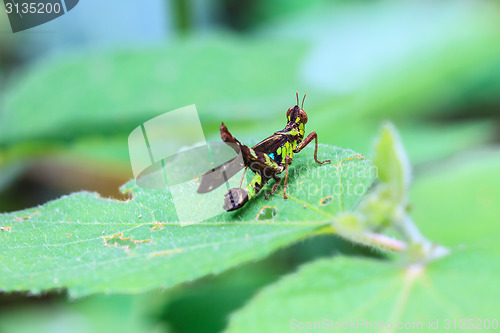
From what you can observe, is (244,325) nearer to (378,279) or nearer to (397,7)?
(378,279)

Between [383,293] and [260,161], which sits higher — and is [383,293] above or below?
below

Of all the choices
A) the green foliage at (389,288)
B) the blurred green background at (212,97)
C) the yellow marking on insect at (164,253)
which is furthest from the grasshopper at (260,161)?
the blurred green background at (212,97)

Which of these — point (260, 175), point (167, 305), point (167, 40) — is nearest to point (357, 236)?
point (260, 175)

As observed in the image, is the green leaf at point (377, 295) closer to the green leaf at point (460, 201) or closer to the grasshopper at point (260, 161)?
the grasshopper at point (260, 161)

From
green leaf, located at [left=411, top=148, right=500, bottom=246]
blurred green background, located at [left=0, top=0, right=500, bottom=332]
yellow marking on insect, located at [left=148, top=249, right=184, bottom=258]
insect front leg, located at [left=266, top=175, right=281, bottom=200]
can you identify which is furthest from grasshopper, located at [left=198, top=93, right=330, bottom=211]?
green leaf, located at [left=411, top=148, right=500, bottom=246]

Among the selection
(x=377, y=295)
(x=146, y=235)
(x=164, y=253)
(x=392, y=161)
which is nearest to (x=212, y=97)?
(x=146, y=235)

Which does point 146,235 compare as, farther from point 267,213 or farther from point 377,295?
point 377,295
